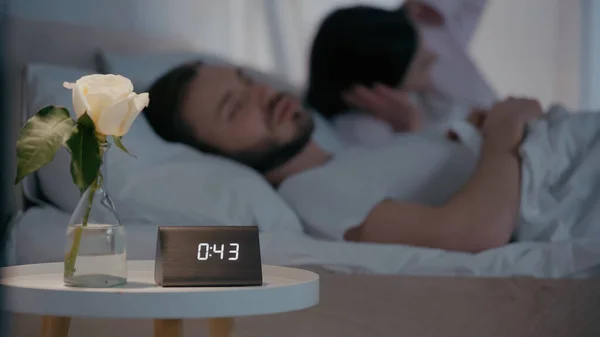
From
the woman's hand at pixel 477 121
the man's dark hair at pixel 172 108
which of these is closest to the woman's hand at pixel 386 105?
the woman's hand at pixel 477 121

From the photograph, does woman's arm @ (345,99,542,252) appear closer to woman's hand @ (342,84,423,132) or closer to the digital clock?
the digital clock

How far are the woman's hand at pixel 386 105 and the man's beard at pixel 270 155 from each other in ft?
1.33

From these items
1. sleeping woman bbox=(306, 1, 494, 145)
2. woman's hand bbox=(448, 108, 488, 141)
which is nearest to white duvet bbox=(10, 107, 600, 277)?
woman's hand bbox=(448, 108, 488, 141)

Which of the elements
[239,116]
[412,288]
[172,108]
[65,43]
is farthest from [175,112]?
[412,288]

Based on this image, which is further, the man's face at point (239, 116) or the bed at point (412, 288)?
the man's face at point (239, 116)

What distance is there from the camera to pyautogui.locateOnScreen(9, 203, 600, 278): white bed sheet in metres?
1.24

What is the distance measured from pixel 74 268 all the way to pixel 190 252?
14 cm

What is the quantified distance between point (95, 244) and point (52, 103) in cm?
75

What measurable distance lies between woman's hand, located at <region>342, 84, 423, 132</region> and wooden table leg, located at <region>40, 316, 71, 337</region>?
55.6 inches

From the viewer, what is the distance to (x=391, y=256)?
1273 mm

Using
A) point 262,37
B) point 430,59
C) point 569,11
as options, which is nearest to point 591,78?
point 569,11

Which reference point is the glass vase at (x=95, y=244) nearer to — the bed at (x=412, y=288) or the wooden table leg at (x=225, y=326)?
the wooden table leg at (x=225, y=326)

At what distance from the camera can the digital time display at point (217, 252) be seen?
89 cm

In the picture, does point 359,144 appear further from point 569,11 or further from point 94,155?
point 94,155
